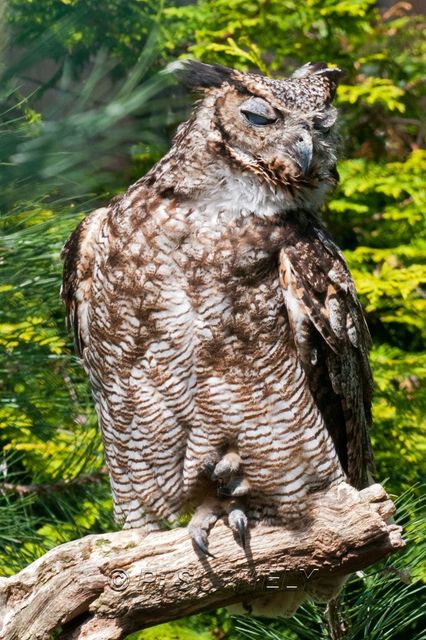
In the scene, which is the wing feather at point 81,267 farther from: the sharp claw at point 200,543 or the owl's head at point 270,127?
the sharp claw at point 200,543

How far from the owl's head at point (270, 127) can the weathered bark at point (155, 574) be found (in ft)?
Answer: 2.08

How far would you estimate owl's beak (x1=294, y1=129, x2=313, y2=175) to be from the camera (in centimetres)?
179

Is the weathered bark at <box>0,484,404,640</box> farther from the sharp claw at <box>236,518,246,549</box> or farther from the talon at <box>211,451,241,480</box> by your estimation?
the talon at <box>211,451,241,480</box>

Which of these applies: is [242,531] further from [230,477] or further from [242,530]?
[230,477]

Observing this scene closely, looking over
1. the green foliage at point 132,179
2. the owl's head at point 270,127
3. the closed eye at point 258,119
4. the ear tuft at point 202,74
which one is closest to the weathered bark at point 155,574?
the green foliage at point 132,179

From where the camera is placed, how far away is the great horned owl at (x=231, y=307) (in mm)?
1832

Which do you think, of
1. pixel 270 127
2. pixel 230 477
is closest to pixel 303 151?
pixel 270 127

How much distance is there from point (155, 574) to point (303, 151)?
88 cm

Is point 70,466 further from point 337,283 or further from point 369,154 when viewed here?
point 369,154

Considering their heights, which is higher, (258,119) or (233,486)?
(258,119)

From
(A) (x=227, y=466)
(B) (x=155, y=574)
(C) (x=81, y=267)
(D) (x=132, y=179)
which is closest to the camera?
(B) (x=155, y=574)

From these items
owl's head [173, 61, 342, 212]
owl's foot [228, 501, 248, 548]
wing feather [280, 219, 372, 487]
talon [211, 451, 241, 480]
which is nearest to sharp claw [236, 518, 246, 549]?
owl's foot [228, 501, 248, 548]

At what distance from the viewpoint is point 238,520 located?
193 centimetres

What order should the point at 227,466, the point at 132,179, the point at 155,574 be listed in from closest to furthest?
the point at 155,574 < the point at 227,466 < the point at 132,179
